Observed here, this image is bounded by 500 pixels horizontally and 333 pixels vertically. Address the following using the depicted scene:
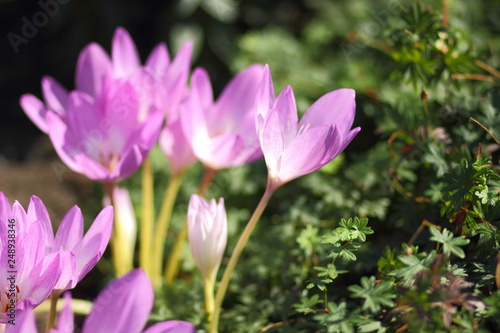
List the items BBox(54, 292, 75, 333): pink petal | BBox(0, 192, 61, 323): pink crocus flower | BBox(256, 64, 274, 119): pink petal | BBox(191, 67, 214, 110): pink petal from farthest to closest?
BBox(191, 67, 214, 110): pink petal
BBox(256, 64, 274, 119): pink petal
BBox(0, 192, 61, 323): pink crocus flower
BBox(54, 292, 75, 333): pink petal

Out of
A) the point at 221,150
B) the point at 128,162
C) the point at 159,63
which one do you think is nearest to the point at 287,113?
the point at 221,150

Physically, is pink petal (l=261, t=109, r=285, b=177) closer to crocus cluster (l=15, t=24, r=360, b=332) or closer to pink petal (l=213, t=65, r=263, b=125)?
crocus cluster (l=15, t=24, r=360, b=332)

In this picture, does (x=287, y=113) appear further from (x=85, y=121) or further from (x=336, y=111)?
(x=85, y=121)

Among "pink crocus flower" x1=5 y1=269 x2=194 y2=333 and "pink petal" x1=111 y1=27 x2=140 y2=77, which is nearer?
"pink crocus flower" x1=5 y1=269 x2=194 y2=333

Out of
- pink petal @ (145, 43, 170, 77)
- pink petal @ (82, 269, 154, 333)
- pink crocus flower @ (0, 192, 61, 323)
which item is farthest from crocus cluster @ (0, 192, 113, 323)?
pink petal @ (145, 43, 170, 77)

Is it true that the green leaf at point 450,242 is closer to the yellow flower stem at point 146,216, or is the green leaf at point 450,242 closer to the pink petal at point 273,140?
the pink petal at point 273,140

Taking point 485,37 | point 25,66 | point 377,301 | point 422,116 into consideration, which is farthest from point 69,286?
point 25,66

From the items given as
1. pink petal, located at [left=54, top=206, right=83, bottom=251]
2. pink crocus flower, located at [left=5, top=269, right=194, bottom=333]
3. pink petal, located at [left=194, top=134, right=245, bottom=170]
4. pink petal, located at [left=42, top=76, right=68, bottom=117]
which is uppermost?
pink petal, located at [left=42, top=76, right=68, bottom=117]
